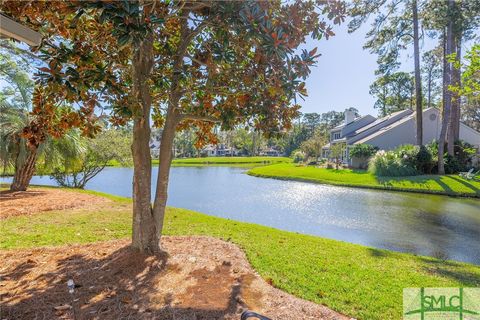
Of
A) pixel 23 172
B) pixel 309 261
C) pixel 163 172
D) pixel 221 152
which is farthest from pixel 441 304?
pixel 221 152

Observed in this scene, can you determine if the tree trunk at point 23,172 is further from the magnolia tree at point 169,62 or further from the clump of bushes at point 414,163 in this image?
the clump of bushes at point 414,163

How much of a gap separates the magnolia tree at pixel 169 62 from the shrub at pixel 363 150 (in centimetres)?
2504

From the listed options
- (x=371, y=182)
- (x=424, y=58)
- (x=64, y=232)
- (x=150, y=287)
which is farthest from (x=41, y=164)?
(x=424, y=58)

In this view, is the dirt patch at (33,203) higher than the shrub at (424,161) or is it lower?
lower

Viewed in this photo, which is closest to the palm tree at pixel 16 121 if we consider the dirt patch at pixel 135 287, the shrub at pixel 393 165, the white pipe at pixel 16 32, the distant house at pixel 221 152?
the dirt patch at pixel 135 287

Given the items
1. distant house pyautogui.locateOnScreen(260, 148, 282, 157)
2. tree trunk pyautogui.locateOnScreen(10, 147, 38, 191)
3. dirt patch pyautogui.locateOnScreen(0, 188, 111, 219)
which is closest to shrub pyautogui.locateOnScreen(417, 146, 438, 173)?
dirt patch pyautogui.locateOnScreen(0, 188, 111, 219)

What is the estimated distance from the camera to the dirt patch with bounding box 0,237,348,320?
282 centimetres

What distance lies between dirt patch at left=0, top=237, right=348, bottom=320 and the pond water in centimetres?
548

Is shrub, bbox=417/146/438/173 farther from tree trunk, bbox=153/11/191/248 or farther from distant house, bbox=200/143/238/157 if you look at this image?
distant house, bbox=200/143/238/157

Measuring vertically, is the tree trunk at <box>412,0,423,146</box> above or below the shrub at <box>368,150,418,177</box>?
above

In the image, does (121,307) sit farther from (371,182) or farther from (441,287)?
(371,182)

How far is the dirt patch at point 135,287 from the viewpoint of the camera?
282 centimetres

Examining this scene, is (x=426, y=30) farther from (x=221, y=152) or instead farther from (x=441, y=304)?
(x=221, y=152)

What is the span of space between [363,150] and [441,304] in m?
25.6
